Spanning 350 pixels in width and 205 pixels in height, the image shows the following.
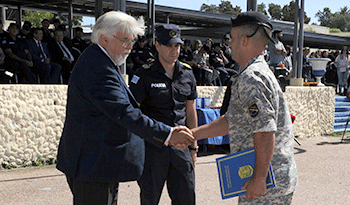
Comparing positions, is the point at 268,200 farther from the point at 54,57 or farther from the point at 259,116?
the point at 54,57

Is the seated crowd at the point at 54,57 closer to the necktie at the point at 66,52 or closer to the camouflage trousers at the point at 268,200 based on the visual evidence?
the necktie at the point at 66,52

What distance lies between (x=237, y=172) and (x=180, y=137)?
0.60 metres

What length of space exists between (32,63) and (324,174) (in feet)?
20.3

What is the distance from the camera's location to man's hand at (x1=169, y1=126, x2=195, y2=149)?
2.53 meters

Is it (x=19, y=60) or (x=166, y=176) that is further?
(x=19, y=60)

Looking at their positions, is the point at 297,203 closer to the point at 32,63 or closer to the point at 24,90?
the point at 24,90

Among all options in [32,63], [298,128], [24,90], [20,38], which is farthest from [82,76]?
[298,128]

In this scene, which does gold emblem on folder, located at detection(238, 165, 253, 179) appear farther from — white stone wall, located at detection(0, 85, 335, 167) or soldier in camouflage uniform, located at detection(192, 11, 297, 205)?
white stone wall, located at detection(0, 85, 335, 167)

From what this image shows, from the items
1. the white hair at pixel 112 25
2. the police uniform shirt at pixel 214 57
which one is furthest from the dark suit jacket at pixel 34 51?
the white hair at pixel 112 25

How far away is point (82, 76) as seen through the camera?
227cm

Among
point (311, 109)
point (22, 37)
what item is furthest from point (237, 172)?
point (311, 109)

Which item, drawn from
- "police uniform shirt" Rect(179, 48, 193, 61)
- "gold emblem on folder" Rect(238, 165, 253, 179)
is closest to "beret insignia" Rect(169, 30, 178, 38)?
"gold emblem on folder" Rect(238, 165, 253, 179)

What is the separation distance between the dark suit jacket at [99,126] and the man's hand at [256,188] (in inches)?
26.0

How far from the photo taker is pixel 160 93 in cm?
321
